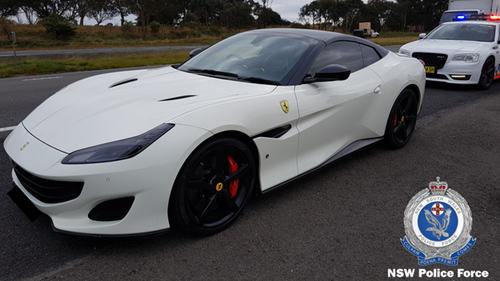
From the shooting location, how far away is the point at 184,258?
225cm

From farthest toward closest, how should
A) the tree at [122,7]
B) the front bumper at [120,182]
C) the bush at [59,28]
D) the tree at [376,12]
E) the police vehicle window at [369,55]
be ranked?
the tree at [376,12] < the tree at [122,7] < the bush at [59,28] < the police vehicle window at [369,55] < the front bumper at [120,182]

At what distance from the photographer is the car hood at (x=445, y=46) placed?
316 inches

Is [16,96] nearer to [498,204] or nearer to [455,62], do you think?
[498,204]

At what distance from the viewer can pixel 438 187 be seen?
3.21m

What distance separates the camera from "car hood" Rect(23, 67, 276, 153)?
87.7 inches

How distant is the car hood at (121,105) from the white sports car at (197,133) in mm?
10

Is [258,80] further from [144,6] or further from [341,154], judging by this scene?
[144,6]

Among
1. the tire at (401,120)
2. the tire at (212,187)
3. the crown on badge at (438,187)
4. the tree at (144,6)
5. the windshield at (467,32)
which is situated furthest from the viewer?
the tree at (144,6)

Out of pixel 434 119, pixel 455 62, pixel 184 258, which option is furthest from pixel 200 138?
pixel 455 62

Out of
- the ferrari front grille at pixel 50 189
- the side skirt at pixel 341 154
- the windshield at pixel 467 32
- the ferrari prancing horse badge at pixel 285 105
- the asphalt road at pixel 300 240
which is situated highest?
the windshield at pixel 467 32

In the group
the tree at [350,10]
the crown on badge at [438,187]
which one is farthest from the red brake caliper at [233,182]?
the tree at [350,10]

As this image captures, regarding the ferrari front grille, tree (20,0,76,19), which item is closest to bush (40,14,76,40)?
tree (20,0,76,19)

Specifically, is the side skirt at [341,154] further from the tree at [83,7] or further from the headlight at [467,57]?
the tree at [83,7]

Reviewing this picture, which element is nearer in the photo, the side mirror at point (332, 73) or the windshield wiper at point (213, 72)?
the side mirror at point (332, 73)
